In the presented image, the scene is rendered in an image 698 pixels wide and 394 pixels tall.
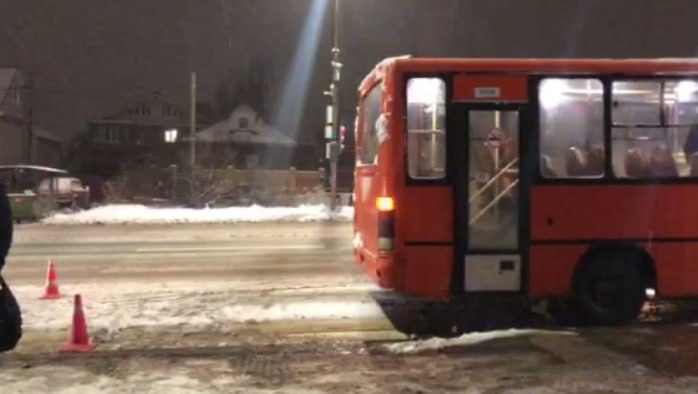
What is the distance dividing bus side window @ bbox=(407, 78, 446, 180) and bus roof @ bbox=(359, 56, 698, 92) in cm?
19

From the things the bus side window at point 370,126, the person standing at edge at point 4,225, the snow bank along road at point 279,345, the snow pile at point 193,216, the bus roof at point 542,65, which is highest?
the bus roof at point 542,65

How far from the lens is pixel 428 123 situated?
9352 millimetres

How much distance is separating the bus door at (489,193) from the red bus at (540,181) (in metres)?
0.01

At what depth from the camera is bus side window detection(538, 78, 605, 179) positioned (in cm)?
948

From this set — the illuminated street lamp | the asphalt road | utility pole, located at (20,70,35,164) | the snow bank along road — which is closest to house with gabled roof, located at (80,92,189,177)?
the illuminated street lamp

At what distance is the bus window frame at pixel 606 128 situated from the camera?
944 centimetres

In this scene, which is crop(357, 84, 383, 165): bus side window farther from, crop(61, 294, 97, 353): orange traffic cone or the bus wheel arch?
crop(61, 294, 97, 353): orange traffic cone

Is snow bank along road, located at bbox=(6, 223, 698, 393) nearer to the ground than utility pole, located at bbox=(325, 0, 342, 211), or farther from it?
nearer to the ground

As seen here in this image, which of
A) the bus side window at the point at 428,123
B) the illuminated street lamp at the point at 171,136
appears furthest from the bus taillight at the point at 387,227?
the illuminated street lamp at the point at 171,136

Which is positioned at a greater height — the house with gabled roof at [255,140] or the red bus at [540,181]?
the house with gabled roof at [255,140]

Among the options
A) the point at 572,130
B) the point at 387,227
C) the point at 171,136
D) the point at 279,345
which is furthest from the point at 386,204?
the point at 171,136

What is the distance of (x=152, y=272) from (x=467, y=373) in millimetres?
9267

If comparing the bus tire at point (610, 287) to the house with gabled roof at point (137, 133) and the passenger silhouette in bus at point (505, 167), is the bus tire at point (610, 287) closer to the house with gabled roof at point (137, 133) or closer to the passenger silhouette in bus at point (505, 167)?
the passenger silhouette in bus at point (505, 167)

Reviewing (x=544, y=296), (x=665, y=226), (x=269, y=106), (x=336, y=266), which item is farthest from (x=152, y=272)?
(x=269, y=106)
